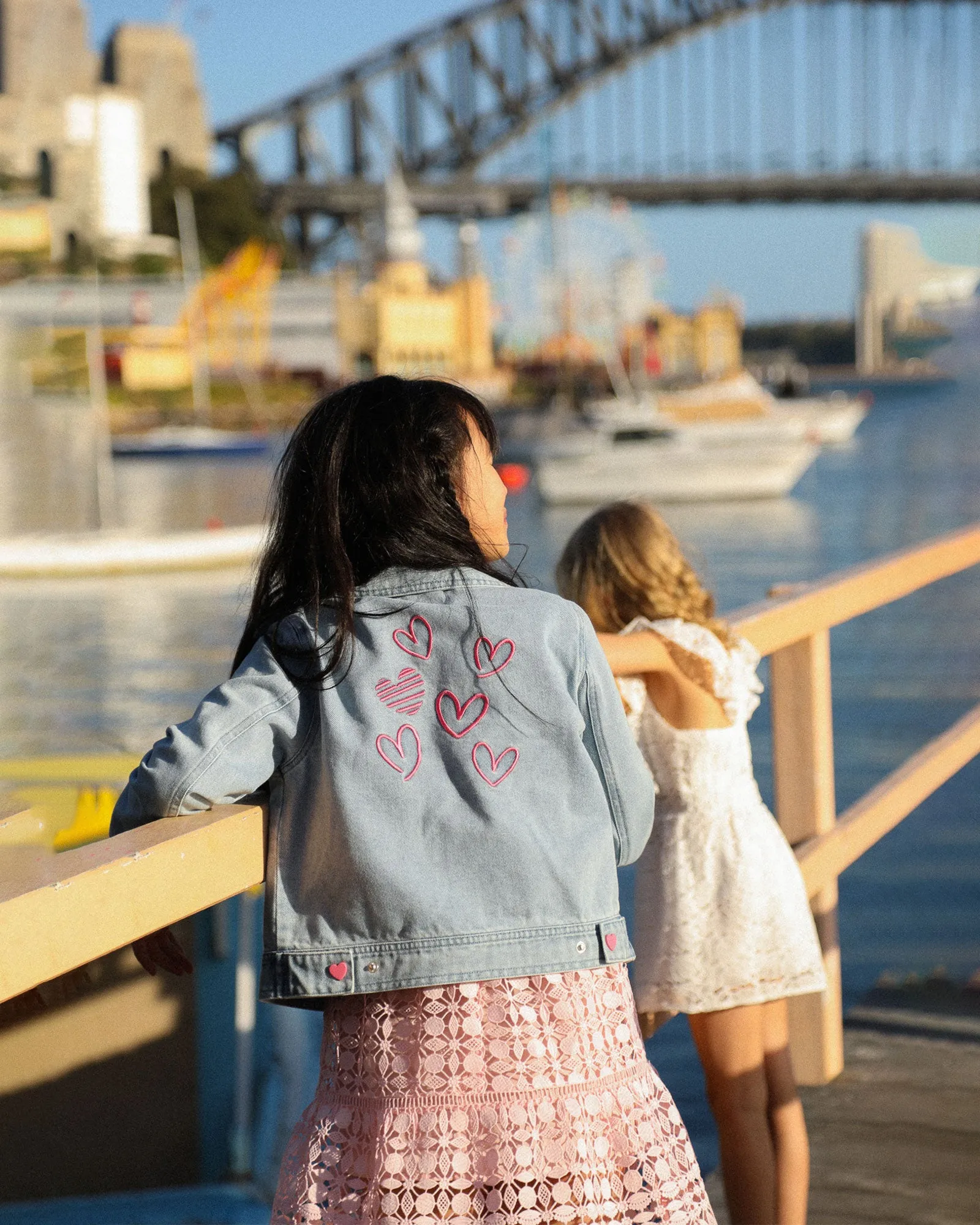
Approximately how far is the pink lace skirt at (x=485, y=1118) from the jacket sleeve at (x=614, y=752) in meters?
0.12

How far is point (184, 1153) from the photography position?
2840mm

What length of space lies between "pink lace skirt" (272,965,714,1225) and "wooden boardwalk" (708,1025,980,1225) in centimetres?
95

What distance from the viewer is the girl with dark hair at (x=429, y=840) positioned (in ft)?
4.17

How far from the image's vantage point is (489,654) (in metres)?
1.32

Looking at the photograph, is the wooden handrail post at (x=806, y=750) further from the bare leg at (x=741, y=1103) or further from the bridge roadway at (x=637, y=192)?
the bridge roadway at (x=637, y=192)

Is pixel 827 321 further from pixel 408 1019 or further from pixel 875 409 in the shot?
pixel 408 1019

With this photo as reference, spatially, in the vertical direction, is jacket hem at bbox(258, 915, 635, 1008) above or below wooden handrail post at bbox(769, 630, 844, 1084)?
above

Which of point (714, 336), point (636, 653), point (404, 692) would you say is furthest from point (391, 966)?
point (714, 336)

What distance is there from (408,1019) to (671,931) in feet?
2.01

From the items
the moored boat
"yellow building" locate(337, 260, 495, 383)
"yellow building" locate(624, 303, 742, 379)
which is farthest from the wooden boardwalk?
"yellow building" locate(624, 303, 742, 379)

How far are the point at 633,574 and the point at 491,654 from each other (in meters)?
0.55

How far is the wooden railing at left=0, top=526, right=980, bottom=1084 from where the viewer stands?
1060mm

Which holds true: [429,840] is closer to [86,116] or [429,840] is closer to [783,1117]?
[783,1117]

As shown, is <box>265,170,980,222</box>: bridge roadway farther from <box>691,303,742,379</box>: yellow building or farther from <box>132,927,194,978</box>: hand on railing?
<box>132,927,194,978</box>: hand on railing
